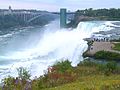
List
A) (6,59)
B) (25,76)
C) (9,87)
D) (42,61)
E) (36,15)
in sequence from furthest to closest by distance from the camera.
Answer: (36,15)
(6,59)
(42,61)
(25,76)
(9,87)

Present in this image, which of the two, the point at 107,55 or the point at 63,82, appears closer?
the point at 63,82

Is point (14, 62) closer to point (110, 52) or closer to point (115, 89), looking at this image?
point (110, 52)

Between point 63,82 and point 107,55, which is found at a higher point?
point 63,82

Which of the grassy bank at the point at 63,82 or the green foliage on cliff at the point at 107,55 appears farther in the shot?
the green foliage on cliff at the point at 107,55

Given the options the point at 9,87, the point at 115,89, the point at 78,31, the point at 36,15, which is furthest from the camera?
the point at 36,15

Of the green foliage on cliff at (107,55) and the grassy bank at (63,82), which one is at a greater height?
the grassy bank at (63,82)

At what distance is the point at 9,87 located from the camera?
36.6ft

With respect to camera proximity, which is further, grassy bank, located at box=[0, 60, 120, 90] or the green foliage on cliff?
the green foliage on cliff

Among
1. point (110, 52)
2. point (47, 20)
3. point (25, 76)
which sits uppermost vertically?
point (25, 76)

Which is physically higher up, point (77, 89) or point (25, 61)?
point (77, 89)

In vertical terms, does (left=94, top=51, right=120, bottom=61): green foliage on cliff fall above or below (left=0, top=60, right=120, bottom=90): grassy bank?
below

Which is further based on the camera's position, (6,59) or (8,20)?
(8,20)

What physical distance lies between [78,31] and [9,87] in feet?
136

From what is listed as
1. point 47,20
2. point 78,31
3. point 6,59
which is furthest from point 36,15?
point 6,59
